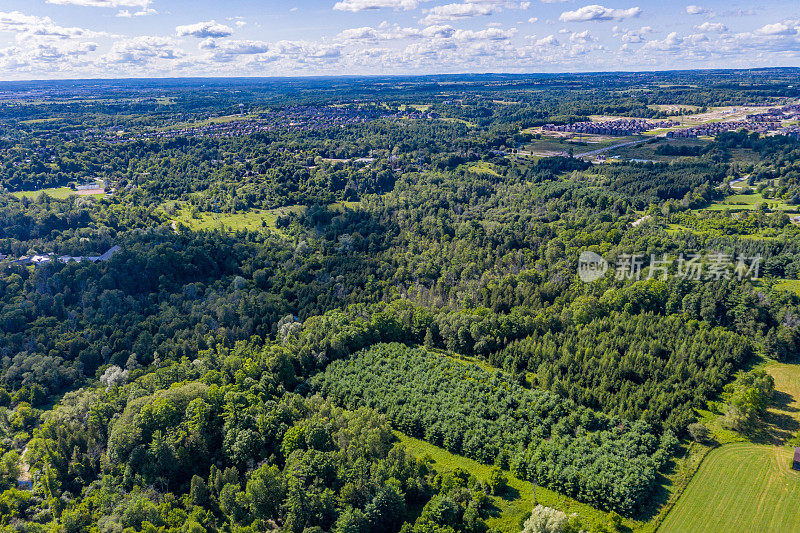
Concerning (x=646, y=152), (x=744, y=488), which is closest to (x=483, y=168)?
(x=646, y=152)

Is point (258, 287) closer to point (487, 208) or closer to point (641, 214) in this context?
point (487, 208)

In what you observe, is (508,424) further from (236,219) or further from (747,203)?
(747,203)

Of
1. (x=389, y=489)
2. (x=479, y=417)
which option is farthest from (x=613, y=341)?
(x=389, y=489)

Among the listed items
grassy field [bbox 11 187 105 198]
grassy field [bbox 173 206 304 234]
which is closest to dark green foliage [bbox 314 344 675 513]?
grassy field [bbox 173 206 304 234]

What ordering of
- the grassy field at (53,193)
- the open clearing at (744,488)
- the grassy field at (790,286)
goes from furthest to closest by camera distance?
the grassy field at (53,193) < the grassy field at (790,286) < the open clearing at (744,488)

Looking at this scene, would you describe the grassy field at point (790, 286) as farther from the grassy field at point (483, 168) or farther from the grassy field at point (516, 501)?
the grassy field at point (483, 168)

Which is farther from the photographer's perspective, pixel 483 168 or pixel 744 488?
pixel 483 168

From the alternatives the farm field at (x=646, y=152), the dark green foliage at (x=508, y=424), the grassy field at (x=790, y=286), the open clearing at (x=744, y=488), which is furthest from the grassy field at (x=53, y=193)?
the farm field at (x=646, y=152)
